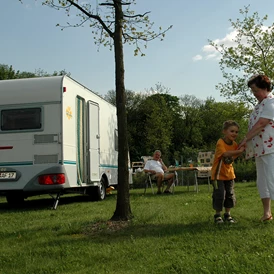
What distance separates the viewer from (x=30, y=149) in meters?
8.54

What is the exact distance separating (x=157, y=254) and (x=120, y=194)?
1973mm

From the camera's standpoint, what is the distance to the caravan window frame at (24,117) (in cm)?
862

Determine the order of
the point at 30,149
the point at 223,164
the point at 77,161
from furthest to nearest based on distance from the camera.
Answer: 1. the point at 77,161
2. the point at 30,149
3. the point at 223,164

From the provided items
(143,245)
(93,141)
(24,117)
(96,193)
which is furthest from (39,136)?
(143,245)

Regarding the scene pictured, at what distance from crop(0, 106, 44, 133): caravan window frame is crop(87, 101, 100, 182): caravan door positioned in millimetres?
1584

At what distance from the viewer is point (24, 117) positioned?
28.6 feet

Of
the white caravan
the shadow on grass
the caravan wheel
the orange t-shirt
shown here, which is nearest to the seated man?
the caravan wheel

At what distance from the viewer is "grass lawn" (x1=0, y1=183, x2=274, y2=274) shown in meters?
3.59

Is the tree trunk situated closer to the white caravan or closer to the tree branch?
the tree branch

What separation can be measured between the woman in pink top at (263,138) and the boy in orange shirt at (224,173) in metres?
0.22

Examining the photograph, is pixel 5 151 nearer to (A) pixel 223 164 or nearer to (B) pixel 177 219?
(B) pixel 177 219

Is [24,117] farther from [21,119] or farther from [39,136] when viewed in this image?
[39,136]

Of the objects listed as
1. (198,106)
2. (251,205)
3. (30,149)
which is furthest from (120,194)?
(198,106)

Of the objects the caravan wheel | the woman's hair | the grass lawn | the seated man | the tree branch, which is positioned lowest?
the grass lawn
